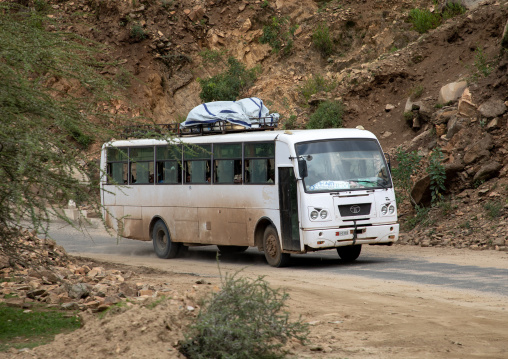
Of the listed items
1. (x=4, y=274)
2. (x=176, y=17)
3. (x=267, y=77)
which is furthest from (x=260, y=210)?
(x=176, y=17)

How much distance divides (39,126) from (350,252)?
1035 centimetres

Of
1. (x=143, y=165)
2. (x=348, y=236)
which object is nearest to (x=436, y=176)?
(x=348, y=236)

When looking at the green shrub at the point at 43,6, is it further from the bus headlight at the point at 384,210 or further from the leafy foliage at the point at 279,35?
the leafy foliage at the point at 279,35

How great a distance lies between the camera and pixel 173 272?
15.6m

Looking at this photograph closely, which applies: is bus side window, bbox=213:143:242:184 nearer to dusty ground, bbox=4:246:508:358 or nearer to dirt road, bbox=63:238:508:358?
dirt road, bbox=63:238:508:358

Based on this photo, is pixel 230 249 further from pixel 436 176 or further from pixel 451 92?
pixel 451 92

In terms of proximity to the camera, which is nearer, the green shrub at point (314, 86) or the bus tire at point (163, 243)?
the bus tire at point (163, 243)

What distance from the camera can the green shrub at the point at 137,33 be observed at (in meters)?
41.9

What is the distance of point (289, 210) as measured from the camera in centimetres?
1548

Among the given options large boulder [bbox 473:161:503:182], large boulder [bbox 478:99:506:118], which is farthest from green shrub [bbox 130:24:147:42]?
large boulder [bbox 473:161:503:182]

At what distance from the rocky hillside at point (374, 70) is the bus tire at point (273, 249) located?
427 centimetres

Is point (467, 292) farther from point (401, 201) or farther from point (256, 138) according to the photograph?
point (401, 201)

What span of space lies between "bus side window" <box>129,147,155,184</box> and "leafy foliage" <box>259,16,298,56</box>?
67.2ft

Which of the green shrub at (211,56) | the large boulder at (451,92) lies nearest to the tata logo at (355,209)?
the large boulder at (451,92)
